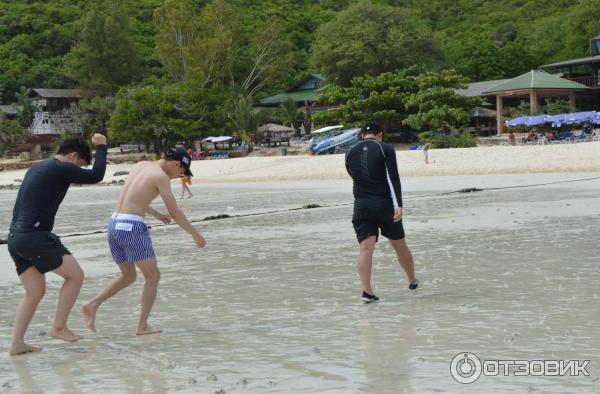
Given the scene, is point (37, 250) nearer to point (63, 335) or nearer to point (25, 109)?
point (63, 335)

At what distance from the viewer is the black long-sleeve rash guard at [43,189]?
21.4 feet

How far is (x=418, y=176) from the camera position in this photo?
3878cm

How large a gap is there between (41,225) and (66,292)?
23.2 inches

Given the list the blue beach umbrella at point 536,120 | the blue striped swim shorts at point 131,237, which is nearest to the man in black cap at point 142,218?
the blue striped swim shorts at point 131,237

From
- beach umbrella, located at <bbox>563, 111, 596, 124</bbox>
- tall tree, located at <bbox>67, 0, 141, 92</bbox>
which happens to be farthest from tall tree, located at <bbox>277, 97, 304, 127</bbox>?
beach umbrella, located at <bbox>563, 111, 596, 124</bbox>

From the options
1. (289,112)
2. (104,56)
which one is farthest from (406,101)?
(104,56)

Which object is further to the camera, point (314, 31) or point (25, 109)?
point (314, 31)

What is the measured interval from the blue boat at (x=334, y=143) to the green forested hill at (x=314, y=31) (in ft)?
92.0

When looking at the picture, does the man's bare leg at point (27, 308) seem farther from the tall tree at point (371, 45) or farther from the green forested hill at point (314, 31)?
the green forested hill at point (314, 31)

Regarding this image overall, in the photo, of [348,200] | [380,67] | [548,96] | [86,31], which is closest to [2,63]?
[86,31]

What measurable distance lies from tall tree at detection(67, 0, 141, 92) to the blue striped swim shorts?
301 ft

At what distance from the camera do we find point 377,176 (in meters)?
8.35

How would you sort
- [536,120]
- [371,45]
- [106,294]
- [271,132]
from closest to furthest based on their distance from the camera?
1. [106,294]
2. [536,120]
3. [371,45]
4. [271,132]

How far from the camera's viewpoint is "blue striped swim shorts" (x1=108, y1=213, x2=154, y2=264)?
7.01 m
